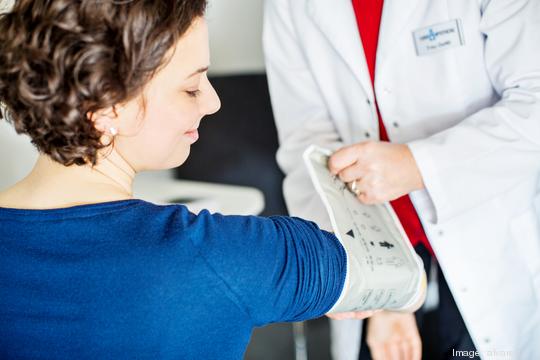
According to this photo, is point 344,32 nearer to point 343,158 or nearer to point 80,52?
point 343,158

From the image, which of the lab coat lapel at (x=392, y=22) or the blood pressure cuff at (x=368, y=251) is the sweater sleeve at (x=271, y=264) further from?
the lab coat lapel at (x=392, y=22)

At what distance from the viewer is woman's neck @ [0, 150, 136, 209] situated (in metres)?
0.67

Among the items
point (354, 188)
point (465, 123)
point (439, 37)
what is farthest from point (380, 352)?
point (439, 37)

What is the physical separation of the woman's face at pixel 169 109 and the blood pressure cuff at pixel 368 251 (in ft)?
0.99

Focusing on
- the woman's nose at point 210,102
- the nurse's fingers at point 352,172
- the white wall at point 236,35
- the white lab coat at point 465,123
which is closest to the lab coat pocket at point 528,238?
the white lab coat at point 465,123

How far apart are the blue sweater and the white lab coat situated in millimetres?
512

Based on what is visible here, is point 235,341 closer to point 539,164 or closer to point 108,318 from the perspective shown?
point 108,318

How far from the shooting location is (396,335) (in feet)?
3.79

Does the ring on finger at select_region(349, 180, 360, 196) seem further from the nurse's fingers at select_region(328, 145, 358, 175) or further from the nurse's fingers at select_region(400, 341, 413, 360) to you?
the nurse's fingers at select_region(400, 341, 413, 360)

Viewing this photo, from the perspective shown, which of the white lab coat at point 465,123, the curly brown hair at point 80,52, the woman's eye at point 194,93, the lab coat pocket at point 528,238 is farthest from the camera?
the lab coat pocket at point 528,238

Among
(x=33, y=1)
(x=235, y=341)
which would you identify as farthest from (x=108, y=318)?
(x=33, y=1)

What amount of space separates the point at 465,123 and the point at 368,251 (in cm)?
36

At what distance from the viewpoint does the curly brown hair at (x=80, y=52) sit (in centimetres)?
59

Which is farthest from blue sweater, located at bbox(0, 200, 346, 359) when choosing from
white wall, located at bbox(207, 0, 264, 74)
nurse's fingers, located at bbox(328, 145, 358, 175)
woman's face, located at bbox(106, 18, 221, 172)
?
white wall, located at bbox(207, 0, 264, 74)
